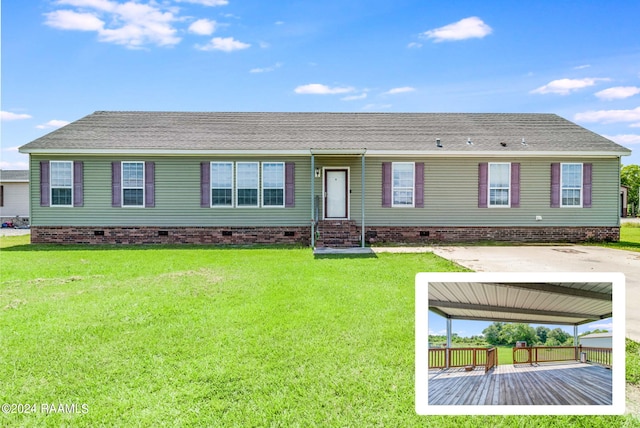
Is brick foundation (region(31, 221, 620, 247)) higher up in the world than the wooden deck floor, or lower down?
lower down

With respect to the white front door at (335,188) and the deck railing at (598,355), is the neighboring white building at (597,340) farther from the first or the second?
the white front door at (335,188)

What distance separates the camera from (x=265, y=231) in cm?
1399

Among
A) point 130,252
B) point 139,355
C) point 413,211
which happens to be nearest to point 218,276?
point 139,355

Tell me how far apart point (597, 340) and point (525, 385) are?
0.86ft

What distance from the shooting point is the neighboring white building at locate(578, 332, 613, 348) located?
122 cm

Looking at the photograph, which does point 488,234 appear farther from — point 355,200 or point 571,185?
point 355,200

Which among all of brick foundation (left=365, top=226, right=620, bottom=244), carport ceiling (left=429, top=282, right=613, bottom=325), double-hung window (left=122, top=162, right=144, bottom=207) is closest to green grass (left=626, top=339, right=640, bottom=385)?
carport ceiling (left=429, top=282, right=613, bottom=325)

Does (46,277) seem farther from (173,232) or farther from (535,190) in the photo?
(535,190)

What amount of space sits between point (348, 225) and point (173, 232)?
19.1 ft

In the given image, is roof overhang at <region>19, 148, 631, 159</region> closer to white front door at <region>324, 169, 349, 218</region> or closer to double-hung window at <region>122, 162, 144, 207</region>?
double-hung window at <region>122, 162, 144, 207</region>

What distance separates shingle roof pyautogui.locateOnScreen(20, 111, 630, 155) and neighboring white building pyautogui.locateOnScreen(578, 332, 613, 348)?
41.7ft

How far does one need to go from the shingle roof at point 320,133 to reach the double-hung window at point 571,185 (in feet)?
2.25

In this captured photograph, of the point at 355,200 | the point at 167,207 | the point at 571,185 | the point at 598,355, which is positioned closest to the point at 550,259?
the point at 571,185

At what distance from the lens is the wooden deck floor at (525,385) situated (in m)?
1.23
